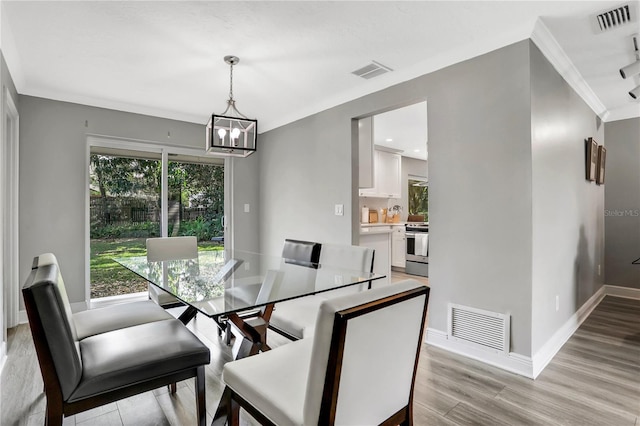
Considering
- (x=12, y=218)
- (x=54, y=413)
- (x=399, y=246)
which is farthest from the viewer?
(x=399, y=246)

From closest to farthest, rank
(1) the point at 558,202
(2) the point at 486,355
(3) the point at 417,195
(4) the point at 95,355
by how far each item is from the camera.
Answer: (4) the point at 95,355
(2) the point at 486,355
(1) the point at 558,202
(3) the point at 417,195

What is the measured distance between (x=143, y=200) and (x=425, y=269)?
14.2 feet

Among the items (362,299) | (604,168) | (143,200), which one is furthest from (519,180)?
(143,200)

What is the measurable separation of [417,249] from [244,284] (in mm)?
4201

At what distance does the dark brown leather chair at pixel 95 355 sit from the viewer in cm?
124

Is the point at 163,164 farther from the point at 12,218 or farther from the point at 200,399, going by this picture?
the point at 200,399

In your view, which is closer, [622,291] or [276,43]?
[276,43]

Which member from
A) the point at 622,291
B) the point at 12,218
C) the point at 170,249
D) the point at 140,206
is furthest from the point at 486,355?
the point at 12,218

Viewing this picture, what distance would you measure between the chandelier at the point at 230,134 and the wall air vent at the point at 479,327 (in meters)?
2.08

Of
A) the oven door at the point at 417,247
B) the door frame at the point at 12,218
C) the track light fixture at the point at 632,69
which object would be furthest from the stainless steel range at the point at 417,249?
the door frame at the point at 12,218

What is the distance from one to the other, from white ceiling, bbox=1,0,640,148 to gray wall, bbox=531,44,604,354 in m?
0.26

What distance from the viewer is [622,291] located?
436 centimetres

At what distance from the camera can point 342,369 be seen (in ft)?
3.26

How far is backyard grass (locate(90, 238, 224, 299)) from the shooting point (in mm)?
3994
